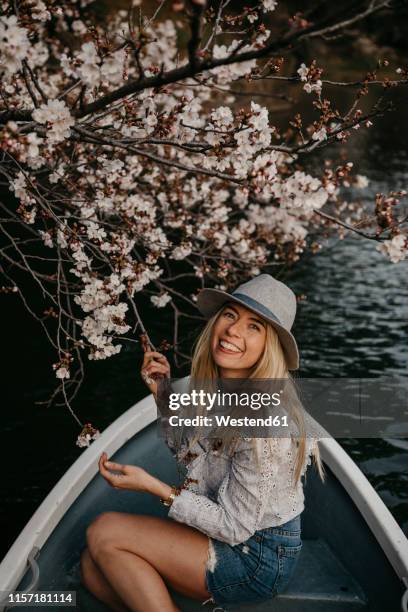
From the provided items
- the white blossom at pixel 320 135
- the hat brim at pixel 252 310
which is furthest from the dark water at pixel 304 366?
the white blossom at pixel 320 135

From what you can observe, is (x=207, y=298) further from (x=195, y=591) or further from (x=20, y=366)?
(x=20, y=366)

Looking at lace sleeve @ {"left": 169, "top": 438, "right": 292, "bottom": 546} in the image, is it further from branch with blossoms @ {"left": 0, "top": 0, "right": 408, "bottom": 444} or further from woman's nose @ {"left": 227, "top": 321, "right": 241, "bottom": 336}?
branch with blossoms @ {"left": 0, "top": 0, "right": 408, "bottom": 444}

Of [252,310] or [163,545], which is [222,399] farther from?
[163,545]

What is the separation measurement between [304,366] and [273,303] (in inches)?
208

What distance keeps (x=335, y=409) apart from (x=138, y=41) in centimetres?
538

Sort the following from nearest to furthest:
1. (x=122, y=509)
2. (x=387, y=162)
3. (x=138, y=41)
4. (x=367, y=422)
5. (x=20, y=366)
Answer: (x=138, y=41) → (x=122, y=509) → (x=367, y=422) → (x=20, y=366) → (x=387, y=162)

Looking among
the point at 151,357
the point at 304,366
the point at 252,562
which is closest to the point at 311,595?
the point at 252,562

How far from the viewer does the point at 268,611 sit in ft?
10.4

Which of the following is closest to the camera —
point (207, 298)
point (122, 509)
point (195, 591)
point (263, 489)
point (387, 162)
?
point (263, 489)

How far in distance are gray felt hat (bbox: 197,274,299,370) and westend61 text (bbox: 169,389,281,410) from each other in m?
0.22

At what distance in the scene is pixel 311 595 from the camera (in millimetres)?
3299

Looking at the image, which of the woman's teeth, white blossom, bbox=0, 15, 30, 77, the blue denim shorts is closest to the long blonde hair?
the woman's teeth

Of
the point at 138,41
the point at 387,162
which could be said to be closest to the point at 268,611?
the point at 138,41

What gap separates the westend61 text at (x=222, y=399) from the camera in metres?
3.05
